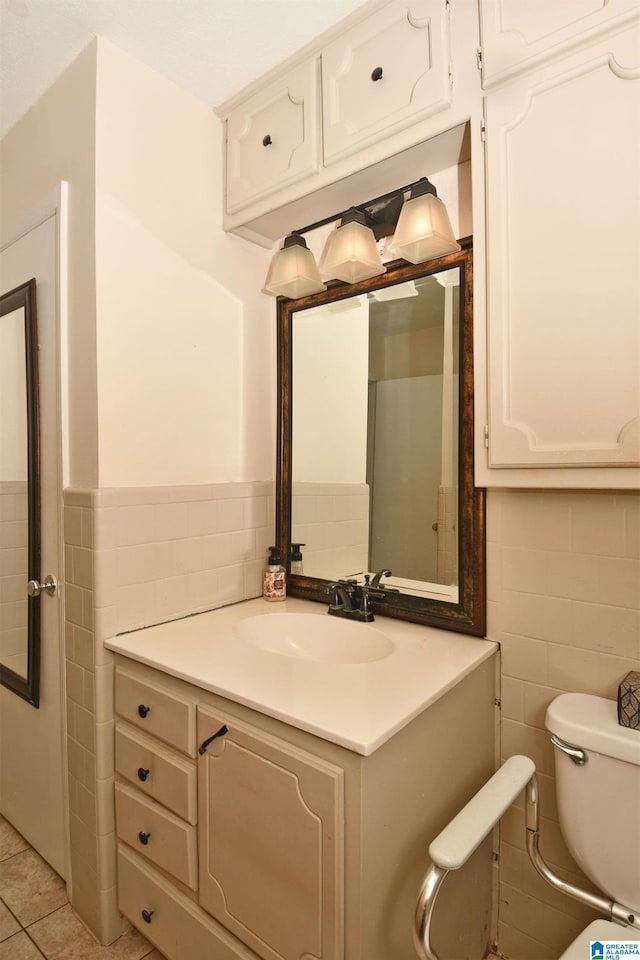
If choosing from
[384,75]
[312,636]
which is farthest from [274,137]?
[312,636]

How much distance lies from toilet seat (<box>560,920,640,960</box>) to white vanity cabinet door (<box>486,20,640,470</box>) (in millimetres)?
860

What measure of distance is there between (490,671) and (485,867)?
510 millimetres

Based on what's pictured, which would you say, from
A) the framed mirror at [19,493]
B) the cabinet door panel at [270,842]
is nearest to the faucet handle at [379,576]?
the cabinet door panel at [270,842]

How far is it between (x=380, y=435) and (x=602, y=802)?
104cm

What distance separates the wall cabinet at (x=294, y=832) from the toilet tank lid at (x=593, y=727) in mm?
198

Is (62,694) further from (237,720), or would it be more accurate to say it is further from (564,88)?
(564,88)

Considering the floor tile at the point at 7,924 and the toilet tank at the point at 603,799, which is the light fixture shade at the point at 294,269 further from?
the floor tile at the point at 7,924

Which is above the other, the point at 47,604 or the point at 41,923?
the point at 47,604

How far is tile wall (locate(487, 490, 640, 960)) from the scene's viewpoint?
3.77 ft

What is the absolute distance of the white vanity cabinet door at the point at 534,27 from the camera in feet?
3.17

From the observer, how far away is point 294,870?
3.08 ft

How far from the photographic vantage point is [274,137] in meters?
1.52

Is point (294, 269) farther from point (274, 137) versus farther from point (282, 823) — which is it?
point (282, 823)

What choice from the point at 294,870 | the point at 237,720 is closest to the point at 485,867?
the point at 294,870
